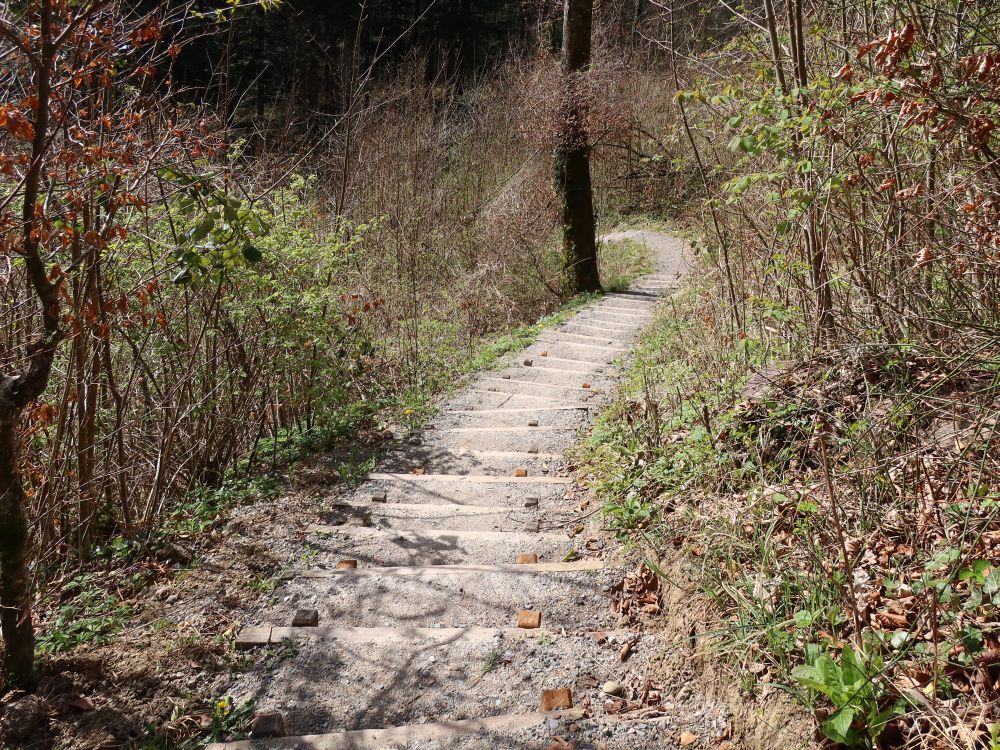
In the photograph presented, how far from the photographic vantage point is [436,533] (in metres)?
4.05

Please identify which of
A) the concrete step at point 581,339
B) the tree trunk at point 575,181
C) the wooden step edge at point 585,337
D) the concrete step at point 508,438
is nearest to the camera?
the concrete step at point 508,438

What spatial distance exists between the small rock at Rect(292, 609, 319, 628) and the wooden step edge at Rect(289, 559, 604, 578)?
0.37 meters

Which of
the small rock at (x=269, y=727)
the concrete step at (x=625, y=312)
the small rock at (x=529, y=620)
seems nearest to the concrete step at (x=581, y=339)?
the concrete step at (x=625, y=312)

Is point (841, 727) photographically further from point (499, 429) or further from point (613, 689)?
point (499, 429)

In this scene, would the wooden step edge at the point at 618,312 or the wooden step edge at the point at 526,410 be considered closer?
the wooden step edge at the point at 526,410

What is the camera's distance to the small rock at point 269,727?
250cm

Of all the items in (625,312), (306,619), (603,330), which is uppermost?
(625,312)

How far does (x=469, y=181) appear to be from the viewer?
14.6 m

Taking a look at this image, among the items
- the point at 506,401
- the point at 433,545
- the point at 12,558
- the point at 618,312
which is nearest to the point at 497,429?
the point at 506,401

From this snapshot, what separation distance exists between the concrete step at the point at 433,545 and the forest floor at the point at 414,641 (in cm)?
1

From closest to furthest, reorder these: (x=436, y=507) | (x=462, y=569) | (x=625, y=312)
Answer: (x=462, y=569), (x=436, y=507), (x=625, y=312)

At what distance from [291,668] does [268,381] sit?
9.57 ft

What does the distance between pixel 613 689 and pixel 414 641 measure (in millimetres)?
850

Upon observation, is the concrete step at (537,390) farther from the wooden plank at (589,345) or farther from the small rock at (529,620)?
the small rock at (529,620)
